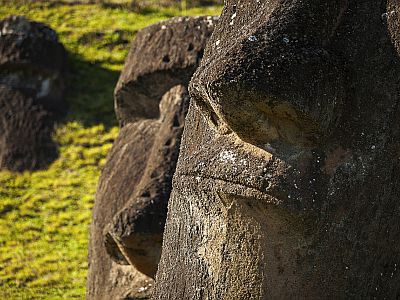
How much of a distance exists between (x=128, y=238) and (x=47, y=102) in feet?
19.9

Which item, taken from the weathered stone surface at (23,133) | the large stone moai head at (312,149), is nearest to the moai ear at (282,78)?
the large stone moai head at (312,149)

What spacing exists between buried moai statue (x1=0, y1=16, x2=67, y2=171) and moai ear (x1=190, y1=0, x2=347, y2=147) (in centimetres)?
686

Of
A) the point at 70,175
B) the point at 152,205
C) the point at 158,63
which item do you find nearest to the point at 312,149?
the point at 152,205

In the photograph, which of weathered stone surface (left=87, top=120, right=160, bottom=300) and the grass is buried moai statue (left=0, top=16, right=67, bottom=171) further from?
weathered stone surface (left=87, top=120, right=160, bottom=300)

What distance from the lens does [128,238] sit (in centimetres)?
456

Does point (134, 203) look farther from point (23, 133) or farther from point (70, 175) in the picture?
point (23, 133)

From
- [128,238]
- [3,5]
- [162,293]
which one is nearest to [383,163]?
[162,293]

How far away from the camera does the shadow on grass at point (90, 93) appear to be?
10.3m

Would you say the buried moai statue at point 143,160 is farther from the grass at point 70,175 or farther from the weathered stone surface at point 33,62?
the weathered stone surface at point 33,62

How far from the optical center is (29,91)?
10.5 metres

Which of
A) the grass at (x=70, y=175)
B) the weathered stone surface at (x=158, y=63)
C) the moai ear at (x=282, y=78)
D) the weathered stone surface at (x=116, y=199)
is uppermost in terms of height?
the moai ear at (x=282, y=78)

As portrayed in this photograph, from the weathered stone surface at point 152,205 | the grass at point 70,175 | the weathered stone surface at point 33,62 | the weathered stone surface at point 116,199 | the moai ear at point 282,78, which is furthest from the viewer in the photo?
the weathered stone surface at point 33,62

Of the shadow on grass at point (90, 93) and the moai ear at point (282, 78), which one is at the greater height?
the moai ear at point (282, 78)

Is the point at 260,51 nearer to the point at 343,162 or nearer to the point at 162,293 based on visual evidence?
the point at 343,162
